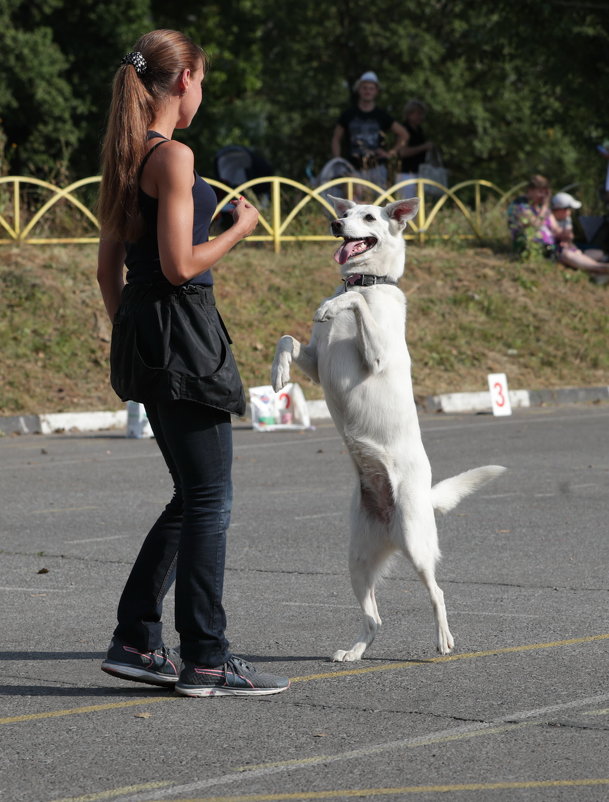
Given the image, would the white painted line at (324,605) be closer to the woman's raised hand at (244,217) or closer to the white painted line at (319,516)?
the woman's raised hand at (244,217)

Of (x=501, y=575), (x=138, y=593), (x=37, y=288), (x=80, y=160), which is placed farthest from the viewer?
(x=80, y=160)

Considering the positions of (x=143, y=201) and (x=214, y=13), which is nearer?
(x=143, y=201)

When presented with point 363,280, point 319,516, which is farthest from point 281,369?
point 319,516

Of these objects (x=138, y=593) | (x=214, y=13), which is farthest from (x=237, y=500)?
(x=214, y=13)

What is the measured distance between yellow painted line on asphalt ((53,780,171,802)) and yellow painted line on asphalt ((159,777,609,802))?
142mm

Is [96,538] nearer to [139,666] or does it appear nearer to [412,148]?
[139,666]

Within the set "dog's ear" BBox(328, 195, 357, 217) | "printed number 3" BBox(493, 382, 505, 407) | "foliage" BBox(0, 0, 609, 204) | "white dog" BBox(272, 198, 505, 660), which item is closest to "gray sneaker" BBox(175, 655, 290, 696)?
"white dog" BBox(272, 198, 505, 660)

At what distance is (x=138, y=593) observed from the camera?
15.8 ft

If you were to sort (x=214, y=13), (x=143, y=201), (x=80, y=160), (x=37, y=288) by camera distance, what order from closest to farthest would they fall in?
(x=143, y=201) < (x=37, y=288) < (x=80, y=160) < (x=214, y=13)

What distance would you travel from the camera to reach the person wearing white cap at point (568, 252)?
71.7 ft

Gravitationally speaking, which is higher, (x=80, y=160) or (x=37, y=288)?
(x=37, y=288)

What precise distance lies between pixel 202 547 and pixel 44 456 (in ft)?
27.5

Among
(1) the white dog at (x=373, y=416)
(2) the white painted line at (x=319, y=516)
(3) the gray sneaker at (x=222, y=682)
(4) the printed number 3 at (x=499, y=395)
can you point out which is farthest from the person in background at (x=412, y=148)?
(3) the gray sneaker at (x=222, y=682)

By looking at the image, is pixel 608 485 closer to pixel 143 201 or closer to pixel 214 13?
pixel 143 201
